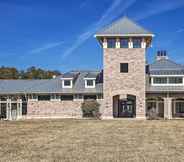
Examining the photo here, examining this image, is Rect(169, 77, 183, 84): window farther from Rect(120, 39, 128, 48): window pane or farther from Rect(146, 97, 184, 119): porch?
Rect(120, 39, 128, 48): window pane

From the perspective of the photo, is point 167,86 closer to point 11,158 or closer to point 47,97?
point 47,97

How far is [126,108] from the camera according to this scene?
147 feet

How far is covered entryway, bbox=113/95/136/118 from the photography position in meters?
41.2

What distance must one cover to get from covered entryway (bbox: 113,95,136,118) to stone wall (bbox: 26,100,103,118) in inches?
151

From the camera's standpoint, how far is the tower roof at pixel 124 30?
37906 millimetres

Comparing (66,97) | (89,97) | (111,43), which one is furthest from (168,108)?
(66,97)

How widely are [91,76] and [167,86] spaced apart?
809 cm

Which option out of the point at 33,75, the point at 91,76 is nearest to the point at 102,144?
the point at 91,76

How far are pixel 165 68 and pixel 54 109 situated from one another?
12.5 m

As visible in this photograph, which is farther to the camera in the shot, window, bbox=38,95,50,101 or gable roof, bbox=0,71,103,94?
window, bbox=38,95,50,101

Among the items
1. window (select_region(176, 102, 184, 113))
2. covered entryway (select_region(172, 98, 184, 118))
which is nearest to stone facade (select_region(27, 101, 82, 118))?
covered entryway (select_region(172, 98, 184, 118))

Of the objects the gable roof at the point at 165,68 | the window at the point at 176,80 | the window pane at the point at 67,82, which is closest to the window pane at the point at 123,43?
the gable roof at the point at 165,68

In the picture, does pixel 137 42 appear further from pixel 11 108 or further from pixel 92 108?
pixel 11 108

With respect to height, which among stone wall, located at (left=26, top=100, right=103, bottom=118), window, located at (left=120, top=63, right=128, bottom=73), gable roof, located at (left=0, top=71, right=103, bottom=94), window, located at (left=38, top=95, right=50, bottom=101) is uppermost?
window, located at (left=120, top=63, right=128, bottom=73)
